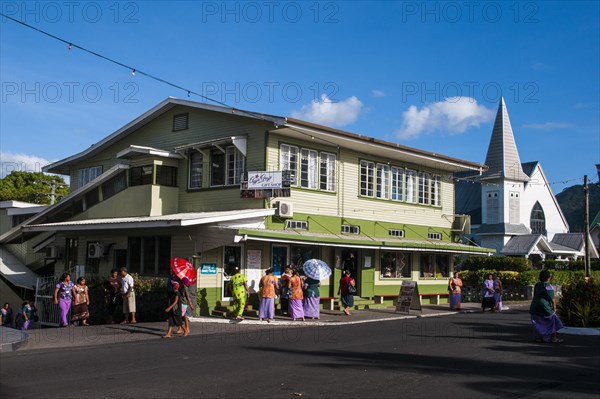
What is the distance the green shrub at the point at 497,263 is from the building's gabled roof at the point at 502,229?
10.5 metres

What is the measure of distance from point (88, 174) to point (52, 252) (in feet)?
16.1

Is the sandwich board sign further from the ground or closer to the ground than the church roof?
closer to the ground

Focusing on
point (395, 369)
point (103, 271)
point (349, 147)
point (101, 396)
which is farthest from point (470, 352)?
point (103, 271)

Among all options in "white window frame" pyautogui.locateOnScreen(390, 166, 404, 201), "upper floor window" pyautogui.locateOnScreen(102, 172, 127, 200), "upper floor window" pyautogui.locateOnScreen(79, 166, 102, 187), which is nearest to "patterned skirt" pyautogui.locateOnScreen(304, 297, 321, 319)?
"white window frame" pyautogui.locateOnScreen(390, 166, 404, 201)

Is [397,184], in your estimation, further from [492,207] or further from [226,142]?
[492,207]

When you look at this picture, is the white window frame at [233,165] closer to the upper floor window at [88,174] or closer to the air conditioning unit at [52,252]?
the air conditioning unit at [52,252]

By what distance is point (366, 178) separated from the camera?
2567 centimetres

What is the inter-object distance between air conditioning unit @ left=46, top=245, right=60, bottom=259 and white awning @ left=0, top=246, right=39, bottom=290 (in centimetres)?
123

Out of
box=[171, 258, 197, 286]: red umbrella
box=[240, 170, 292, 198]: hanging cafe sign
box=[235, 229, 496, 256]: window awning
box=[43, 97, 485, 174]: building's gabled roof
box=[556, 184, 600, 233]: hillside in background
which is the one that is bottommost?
box=[171, 258, 197, 286]: red umbrella

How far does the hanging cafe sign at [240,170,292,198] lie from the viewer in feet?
67.9

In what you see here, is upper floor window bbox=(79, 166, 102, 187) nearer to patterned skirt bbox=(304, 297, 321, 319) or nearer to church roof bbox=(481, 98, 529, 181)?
patterned skirt bbox=(304, 297, 321, 319)

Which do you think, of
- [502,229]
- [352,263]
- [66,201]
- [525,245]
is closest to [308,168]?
[352,263]

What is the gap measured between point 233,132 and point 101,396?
1556cm

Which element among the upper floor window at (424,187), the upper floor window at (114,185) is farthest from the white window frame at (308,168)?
the upper floor window at (114,185)
